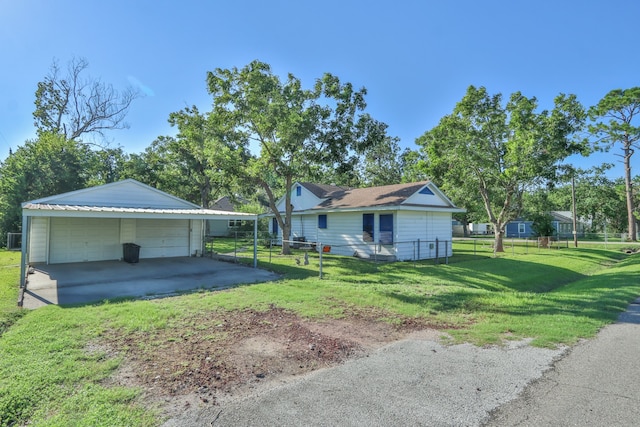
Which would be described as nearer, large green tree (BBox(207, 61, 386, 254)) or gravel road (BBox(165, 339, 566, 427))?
gravel road (BBox(165, 339, 566, 427))

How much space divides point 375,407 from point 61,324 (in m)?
5.76

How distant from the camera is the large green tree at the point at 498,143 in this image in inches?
754

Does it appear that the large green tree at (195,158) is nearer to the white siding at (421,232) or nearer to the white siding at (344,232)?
the white siding at (344,232)

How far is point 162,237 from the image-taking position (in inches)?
635

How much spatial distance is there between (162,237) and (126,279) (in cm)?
557

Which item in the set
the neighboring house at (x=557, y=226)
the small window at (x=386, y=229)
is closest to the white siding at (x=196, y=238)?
the small window at (x=386, y=229)

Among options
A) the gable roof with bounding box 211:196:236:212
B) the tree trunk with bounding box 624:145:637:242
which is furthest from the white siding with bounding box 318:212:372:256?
the tree trunk with bounding box 624:145:637:242

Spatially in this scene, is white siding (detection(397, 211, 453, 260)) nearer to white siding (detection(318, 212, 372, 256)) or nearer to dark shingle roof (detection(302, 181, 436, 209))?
dark shingle roof (detection(302, 181, 436, 209))

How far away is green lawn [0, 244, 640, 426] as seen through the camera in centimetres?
345

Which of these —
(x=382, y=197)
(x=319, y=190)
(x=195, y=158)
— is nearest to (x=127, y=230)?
(x=319, y=190)

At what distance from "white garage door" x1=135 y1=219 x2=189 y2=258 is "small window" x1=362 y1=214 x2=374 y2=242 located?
8.93 metres

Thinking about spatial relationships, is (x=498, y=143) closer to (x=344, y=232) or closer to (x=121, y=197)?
(x=344, y=232)

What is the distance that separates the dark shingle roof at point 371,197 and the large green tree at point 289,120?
2247 mm

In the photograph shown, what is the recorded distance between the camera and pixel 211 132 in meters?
16.9
